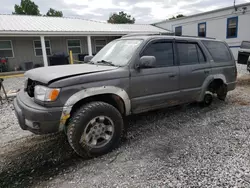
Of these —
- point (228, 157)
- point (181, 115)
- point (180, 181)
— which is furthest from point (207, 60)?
point (180, 181)

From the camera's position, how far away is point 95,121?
2.84m

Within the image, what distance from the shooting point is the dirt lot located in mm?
2350

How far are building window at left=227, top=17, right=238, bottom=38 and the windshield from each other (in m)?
13.9

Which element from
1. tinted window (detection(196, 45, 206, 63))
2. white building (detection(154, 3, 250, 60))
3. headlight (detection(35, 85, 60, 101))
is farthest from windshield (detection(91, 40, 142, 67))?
white building (detection(154, 3, 250, 60))

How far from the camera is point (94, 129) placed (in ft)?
9.34

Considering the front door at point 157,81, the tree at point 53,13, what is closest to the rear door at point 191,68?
the front door at point 157,81

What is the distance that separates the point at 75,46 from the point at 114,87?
1478cm

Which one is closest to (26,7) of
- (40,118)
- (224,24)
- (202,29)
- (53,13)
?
(53,13)

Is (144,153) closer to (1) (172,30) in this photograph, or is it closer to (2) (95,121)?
(2) (95,121)

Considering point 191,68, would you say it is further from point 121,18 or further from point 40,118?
point 121,18

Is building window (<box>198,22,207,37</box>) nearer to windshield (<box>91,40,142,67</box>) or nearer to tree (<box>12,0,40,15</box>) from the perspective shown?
windshield (<box>91,40,142,67</box>)

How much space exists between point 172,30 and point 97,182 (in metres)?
19.8

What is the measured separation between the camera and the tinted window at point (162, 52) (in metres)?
3.53

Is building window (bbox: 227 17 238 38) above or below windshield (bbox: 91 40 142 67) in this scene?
above
